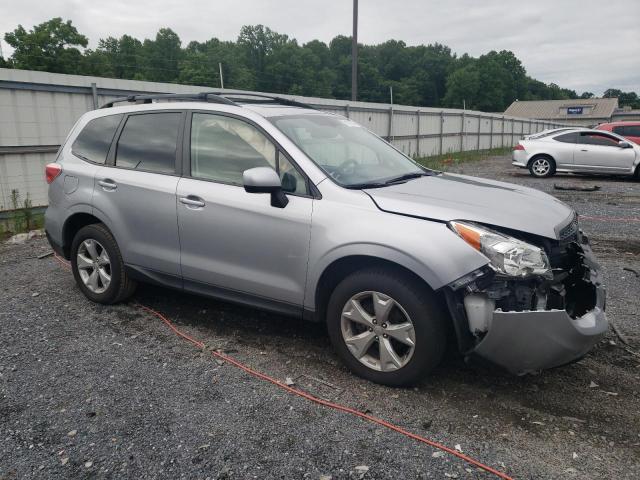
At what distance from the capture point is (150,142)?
4.33 meters

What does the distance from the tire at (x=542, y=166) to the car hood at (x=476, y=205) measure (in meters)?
13.4

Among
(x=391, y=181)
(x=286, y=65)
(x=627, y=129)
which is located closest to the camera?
(x=391, y=181)

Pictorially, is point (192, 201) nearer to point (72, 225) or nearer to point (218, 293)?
point (218, 293)

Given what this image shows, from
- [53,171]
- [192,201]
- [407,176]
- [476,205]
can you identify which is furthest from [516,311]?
[53,171]

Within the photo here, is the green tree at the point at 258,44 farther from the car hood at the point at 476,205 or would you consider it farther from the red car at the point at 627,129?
the car hood at the point at 476,205

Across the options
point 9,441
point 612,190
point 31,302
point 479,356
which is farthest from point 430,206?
point 612,190

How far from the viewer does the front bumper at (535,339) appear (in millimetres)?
2842

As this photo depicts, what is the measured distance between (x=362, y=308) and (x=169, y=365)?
1.46 metres

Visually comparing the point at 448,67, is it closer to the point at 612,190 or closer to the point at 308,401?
the point at 612,190

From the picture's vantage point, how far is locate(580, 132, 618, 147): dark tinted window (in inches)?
601

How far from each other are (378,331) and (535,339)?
0.89 metres

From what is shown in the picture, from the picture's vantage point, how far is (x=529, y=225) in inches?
122

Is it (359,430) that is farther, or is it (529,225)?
(529,225)

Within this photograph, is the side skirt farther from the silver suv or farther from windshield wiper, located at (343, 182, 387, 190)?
windshield wiper, located at (343, 182, 387, 190)
